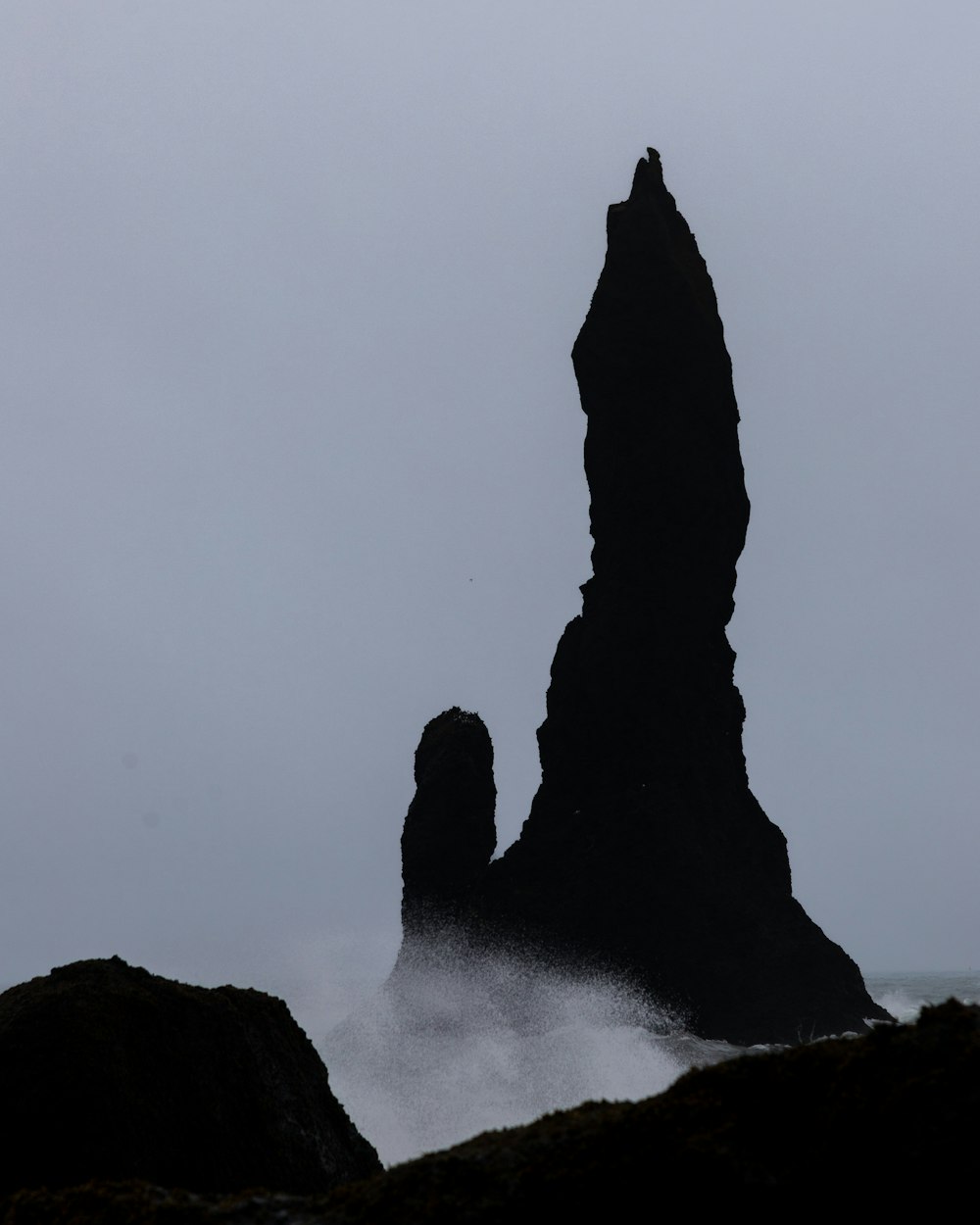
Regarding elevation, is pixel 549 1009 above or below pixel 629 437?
below

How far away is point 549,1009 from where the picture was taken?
44188mm

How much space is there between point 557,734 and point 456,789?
509 centimetres

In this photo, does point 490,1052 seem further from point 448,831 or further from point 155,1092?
point 155,1092

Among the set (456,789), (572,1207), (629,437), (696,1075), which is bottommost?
(572,1207)

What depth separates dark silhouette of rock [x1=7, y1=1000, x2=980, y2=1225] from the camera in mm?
6352

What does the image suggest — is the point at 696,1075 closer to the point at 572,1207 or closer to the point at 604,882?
the point at 572,1207

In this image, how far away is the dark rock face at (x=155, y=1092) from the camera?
448 inches

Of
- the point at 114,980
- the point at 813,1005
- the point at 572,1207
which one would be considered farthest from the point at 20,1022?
the point at 813,1005

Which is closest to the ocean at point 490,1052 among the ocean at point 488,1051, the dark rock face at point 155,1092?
the ocean at point 488,1051

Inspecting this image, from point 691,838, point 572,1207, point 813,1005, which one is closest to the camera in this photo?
point 572,1207

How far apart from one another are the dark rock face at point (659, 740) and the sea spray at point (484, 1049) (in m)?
1.55

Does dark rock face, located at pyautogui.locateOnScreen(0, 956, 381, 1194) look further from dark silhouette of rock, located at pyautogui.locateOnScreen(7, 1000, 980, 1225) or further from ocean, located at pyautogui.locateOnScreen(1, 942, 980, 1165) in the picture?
ocean, located at pyautogui.locateOnScreen(1, 942, 980, 1165)

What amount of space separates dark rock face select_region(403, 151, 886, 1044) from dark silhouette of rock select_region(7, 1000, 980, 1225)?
38150 mm

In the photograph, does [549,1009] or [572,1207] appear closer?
[572,1207]
